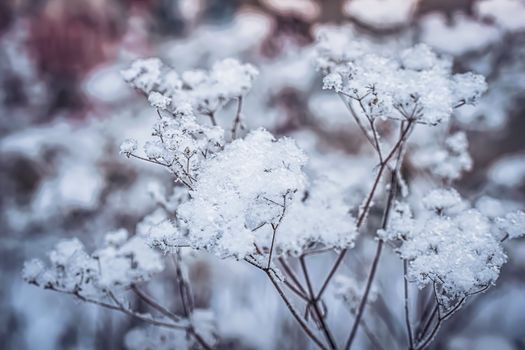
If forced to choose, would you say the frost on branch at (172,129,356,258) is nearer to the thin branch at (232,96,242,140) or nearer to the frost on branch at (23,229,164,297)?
the thin branch at (232,96,242,140)

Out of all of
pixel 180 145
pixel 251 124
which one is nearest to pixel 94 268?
pixel 180 145

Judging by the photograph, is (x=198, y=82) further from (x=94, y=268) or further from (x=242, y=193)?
(x=94, y=268)

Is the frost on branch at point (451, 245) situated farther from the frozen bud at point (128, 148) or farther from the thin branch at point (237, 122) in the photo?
the frozen bud at point (128, 148)

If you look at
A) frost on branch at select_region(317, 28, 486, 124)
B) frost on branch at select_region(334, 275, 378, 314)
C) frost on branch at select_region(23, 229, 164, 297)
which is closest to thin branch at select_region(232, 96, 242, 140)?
frost on branch at select_region(317, 28, 486, 124)

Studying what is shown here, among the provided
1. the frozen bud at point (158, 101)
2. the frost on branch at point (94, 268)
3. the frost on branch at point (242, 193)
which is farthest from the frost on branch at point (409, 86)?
the frost on branch at point (94, 268)

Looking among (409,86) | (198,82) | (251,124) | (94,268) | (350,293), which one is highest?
(251,124)
